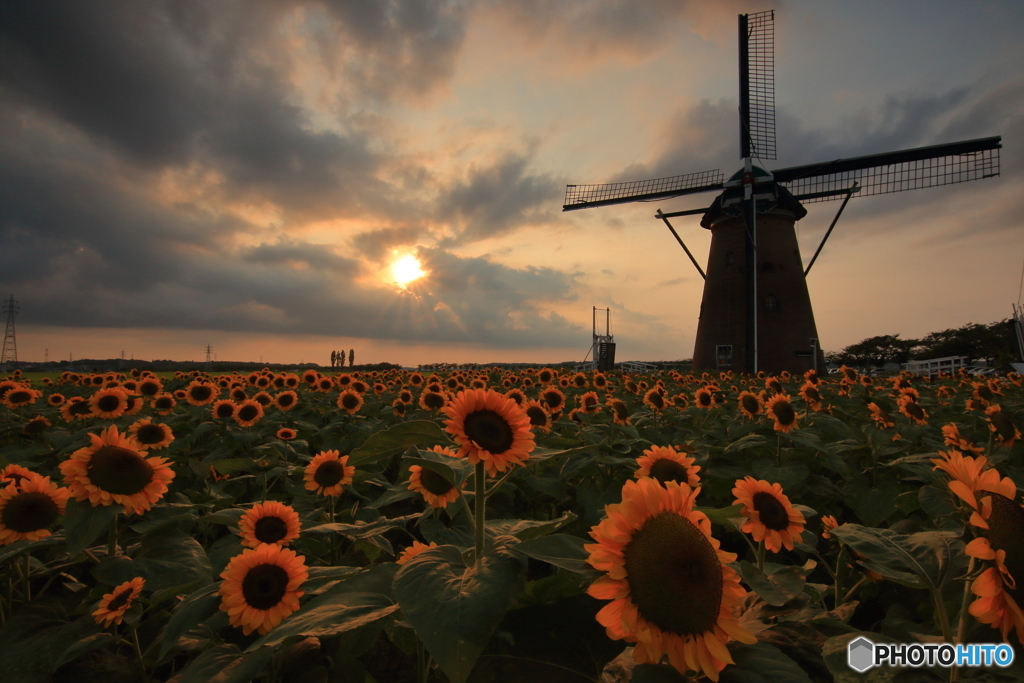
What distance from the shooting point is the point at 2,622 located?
2.07 metres

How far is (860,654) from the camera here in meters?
1.19

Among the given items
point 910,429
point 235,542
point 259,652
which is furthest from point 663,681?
point 910,429

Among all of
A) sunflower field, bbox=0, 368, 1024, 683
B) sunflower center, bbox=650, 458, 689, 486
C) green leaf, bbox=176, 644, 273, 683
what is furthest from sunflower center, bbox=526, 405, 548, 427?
green leaf, bbox=176, 644, 273, 683

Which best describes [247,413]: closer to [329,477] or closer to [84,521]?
[329,477]

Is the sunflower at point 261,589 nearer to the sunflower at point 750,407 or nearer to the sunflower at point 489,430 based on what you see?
the sunflower at point 489,430

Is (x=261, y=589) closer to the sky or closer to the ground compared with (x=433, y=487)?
closer to the ground

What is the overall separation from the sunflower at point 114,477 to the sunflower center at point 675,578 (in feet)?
7.26

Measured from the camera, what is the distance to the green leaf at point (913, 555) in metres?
1.33

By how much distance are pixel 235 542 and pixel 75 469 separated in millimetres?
783

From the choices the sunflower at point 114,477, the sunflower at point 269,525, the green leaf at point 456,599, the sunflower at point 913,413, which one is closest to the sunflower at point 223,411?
the sunflower at point 114,477

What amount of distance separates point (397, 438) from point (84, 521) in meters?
1.65

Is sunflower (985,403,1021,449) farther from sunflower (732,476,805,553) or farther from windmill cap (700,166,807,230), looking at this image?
windmill cap (700,166,807,230)

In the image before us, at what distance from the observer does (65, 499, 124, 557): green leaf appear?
196cm

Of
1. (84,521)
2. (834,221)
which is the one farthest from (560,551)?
(834,221)
